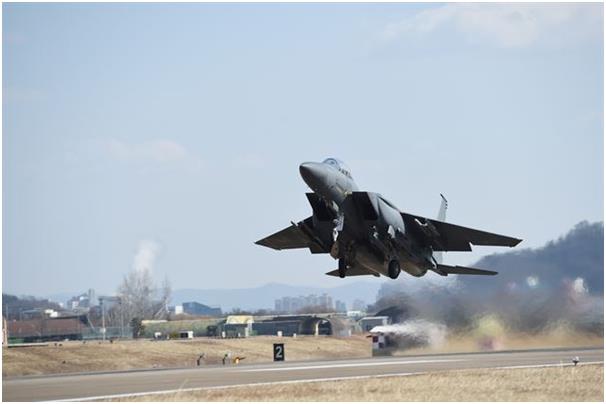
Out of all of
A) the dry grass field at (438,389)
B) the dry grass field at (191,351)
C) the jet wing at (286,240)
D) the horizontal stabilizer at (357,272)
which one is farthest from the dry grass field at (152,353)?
the dry grass field at (438,389)

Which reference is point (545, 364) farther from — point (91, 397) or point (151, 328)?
point (151, 328)

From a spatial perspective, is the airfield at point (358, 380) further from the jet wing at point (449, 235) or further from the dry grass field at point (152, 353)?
the dry grass field at point (152, 353)

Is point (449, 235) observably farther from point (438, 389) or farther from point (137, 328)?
point (137, 328)

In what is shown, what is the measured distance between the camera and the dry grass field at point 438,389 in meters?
26.4

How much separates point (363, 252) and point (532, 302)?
14279mm

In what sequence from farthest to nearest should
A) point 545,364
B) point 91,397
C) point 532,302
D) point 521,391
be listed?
point 532,302 < point 545,364 < point 521,391 < point 91,397

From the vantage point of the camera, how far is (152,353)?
190 feet

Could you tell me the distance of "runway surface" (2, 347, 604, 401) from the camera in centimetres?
2891

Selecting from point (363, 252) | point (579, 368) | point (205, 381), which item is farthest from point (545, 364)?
point (205, 381)

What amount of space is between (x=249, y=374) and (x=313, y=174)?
279 inches

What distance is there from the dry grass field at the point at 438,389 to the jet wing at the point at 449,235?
23.6ft

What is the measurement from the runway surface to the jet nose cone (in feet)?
19.9

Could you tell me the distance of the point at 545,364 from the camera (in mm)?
36562

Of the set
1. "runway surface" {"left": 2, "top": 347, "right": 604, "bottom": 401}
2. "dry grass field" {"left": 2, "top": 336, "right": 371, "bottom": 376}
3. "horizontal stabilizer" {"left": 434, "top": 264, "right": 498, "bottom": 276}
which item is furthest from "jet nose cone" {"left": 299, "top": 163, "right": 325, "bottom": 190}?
"dry grass field" {"left": 2, "top": 336, "right": 371, "bottom": 376}
